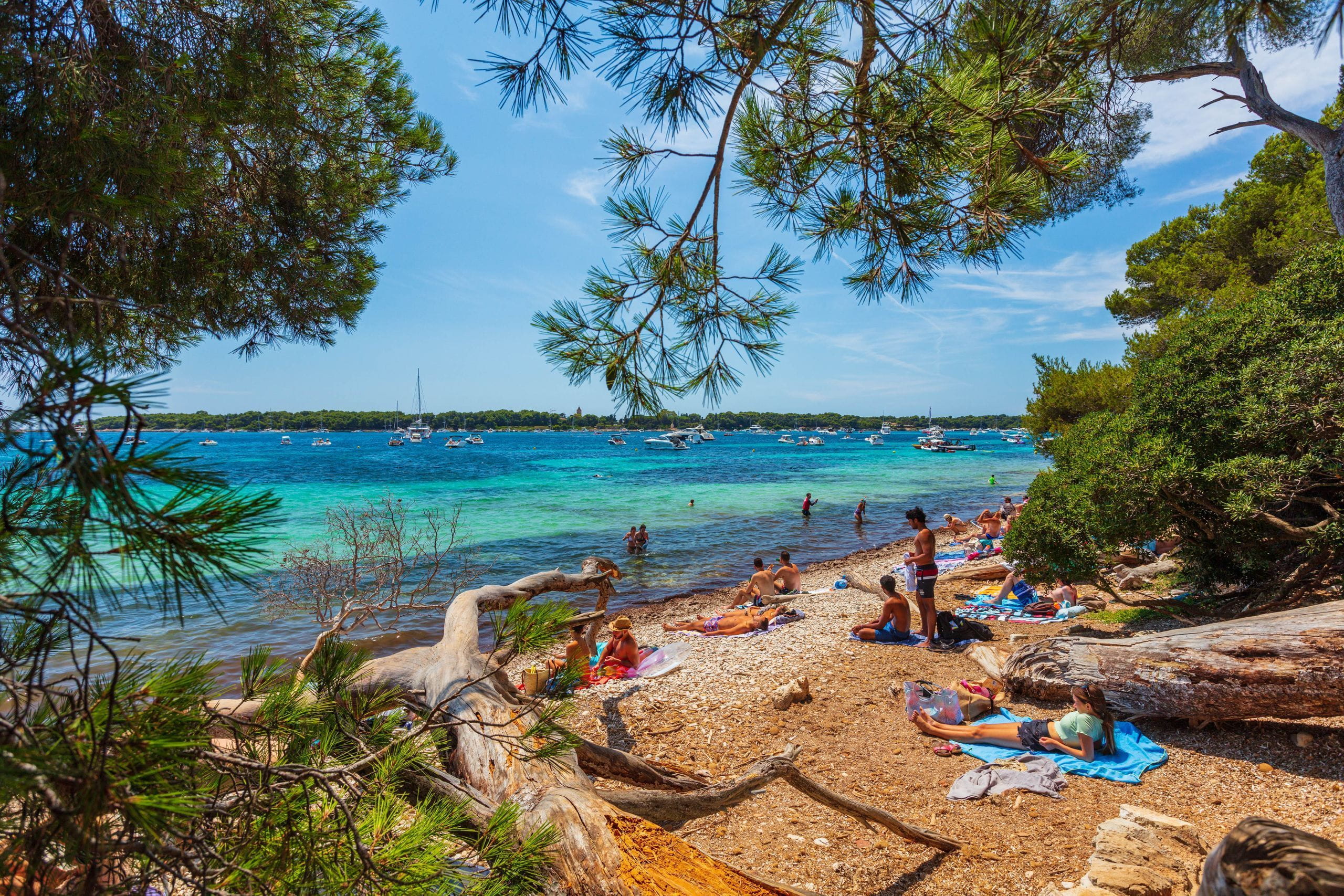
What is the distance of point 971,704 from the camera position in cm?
531

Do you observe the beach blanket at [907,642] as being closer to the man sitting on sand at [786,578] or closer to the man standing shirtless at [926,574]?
the man standing shirtless at [926,574]

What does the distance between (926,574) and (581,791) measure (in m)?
6.32

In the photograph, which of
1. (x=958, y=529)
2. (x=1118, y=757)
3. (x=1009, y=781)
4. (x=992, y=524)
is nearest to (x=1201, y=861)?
(x=1009, y=781)

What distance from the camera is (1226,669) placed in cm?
439

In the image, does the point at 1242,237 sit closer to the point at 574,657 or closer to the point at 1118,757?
the point at 1118,757

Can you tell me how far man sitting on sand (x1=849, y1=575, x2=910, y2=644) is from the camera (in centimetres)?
807

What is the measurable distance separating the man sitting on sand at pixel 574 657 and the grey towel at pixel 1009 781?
286 centimetres

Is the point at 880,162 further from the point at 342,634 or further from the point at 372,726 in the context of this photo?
the point at 342,634

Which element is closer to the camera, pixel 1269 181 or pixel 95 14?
pixel 95 14

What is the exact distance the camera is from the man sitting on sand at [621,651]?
24.7 feet

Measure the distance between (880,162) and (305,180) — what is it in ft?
10.5

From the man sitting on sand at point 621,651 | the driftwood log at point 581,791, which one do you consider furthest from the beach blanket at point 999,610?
the driftwood log at point 581,791

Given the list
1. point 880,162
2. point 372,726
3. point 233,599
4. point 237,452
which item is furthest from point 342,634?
point 237,452

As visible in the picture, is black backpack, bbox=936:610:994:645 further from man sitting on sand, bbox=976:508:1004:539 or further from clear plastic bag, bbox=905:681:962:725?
man sitting on sand, bbox=976:508:1004:539
